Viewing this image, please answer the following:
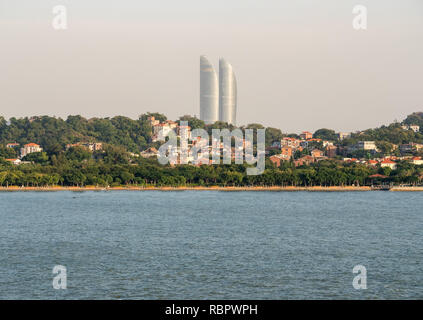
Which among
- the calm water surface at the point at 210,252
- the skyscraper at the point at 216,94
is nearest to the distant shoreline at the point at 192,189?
the calm water surface at the point at 210,252

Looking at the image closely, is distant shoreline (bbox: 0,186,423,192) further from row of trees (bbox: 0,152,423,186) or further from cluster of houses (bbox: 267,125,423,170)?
cluster of houses (bbox: 267,125,423,170)

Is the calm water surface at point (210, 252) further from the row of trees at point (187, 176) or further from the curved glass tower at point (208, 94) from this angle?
the curved glass tower at point (208, 94)

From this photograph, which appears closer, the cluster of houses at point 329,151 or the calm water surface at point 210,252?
the calm water surface at point 210,252

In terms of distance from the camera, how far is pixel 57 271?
2141cm

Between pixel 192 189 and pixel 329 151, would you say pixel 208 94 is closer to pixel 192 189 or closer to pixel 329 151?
pixel 329 151

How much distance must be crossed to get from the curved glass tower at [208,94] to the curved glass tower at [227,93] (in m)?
1.34

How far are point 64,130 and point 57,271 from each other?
95548 millimetres

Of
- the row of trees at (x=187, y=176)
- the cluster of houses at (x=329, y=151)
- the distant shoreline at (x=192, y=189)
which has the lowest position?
the distant shoreline at (x=192, y=189)

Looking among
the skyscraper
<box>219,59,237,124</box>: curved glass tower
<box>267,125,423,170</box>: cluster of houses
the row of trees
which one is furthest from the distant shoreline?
<box>219,59,237,124</box>: curved glass tower

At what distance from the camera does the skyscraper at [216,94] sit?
17562 centimetres

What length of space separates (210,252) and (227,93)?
152m

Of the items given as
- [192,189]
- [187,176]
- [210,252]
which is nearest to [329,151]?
[187,176]

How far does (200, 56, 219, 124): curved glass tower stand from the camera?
176m

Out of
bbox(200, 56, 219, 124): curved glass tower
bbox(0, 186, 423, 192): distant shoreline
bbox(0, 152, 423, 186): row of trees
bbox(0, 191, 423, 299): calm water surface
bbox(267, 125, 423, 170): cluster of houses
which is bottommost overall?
bbox(0, 191, 423, 299): calm water surface
